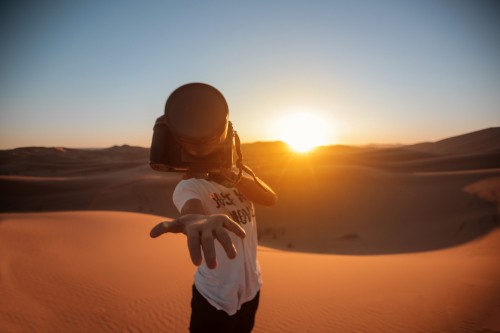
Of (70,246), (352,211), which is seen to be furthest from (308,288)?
(352,211)

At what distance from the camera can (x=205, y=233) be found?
81 centimetres

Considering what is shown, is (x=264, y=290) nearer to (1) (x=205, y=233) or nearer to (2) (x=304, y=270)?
(2) (x=304, y=270)

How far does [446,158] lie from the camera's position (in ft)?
82.9

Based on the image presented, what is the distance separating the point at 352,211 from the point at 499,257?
299 inches

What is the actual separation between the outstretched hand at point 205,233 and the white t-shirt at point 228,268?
0.57 meters

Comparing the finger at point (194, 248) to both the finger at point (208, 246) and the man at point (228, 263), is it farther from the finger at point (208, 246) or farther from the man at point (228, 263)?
the man at point (228, 263)

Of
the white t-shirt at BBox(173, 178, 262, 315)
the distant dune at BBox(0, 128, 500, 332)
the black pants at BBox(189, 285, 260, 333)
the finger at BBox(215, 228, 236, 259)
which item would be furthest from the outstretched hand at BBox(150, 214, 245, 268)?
the distant dune at BBox(0, 128, 500, 332)

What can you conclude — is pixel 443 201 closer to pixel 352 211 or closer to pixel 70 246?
pixel 352 211

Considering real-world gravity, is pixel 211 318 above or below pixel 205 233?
below

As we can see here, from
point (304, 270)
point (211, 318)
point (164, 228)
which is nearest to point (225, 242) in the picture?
point (164, 228)

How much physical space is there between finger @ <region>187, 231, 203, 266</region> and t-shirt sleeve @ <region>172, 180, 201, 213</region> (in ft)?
1.47

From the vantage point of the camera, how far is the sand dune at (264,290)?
3.62 meters

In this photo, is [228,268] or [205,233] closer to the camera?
[205,233]

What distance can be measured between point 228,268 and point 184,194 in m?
0.56
